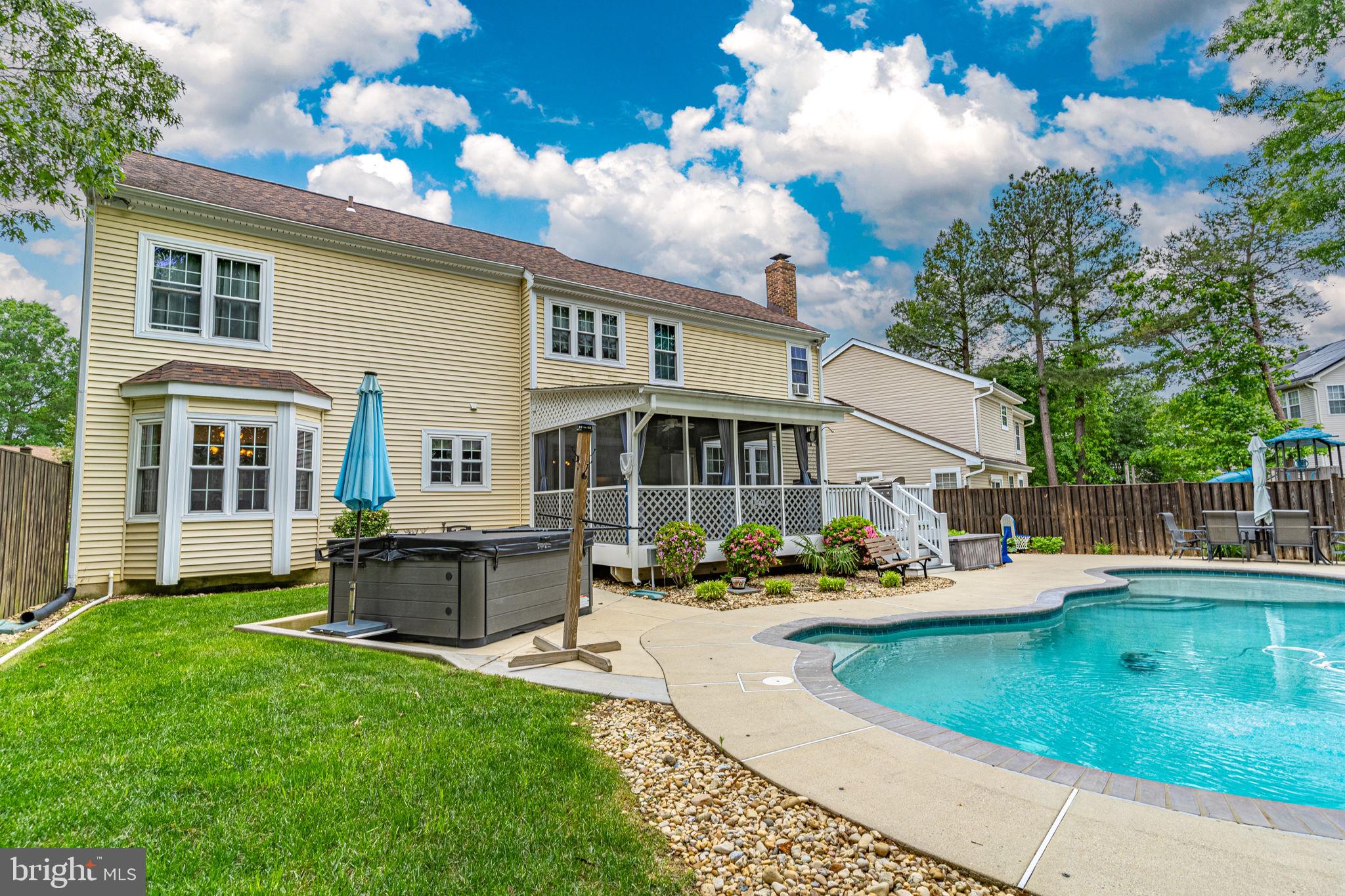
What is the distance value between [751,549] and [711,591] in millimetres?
1709

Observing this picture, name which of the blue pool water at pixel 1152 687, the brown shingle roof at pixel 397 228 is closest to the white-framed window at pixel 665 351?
the brown shingle roof at pixel 397 228

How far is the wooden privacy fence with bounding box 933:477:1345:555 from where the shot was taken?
531 inches

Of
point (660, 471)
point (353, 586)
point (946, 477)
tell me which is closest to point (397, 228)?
point (660, 471)

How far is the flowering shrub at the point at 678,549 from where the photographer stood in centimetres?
1020

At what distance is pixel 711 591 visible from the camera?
9117 mm

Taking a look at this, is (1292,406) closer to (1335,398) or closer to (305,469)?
(1335,398)

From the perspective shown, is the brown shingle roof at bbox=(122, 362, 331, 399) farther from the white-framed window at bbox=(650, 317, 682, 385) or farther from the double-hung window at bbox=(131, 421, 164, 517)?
the white-framed window at bbox=(650, 317, 682, 385)

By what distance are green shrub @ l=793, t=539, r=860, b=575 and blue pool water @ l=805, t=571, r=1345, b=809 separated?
11.2 ft

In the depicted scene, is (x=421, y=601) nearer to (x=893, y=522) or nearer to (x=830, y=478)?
(x=893, y=522)

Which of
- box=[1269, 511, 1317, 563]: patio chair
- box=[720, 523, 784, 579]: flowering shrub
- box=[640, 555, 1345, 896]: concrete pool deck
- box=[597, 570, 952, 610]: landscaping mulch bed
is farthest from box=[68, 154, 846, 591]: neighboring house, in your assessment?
box=[1269, 511, 1317, 563]: patio chair

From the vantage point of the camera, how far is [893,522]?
13.0 metres

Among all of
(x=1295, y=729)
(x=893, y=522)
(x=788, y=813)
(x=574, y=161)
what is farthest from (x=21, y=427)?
(x=1295, y=729)

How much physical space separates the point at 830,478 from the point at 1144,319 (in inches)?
553

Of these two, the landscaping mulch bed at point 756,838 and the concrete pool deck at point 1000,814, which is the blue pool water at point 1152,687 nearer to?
the concrete pool deck at point 1000,814
